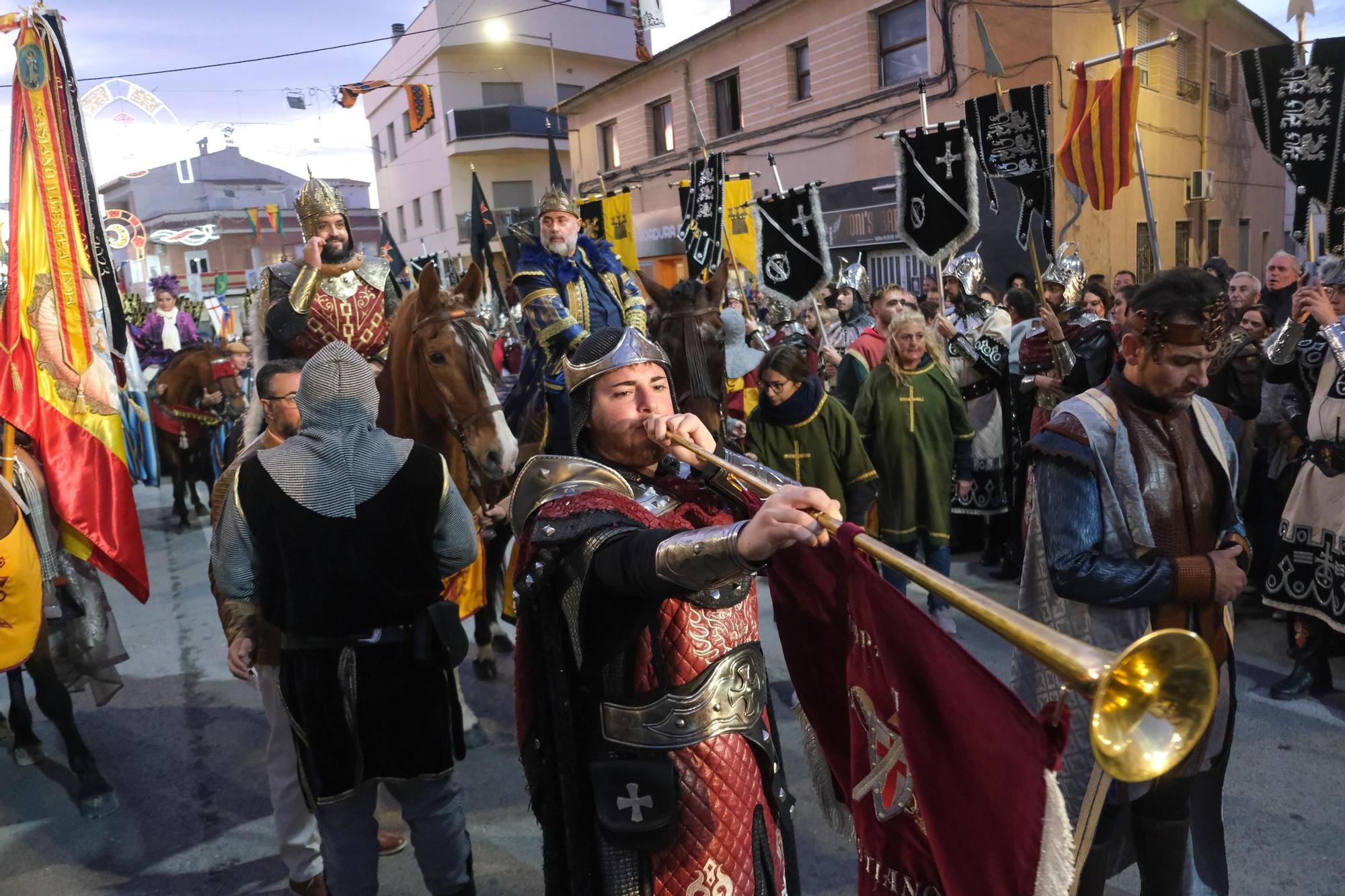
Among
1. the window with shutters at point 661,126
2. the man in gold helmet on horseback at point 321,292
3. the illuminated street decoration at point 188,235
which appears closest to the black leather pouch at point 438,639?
the man in gold helmet on horseback at point 321,292

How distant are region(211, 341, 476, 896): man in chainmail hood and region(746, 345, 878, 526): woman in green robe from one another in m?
2.45

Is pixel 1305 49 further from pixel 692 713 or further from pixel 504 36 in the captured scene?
pixel 504 36

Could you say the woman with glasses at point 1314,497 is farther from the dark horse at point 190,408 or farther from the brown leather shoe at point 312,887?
the dark horse at point 190,408

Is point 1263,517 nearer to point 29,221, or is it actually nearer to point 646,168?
point 29,221

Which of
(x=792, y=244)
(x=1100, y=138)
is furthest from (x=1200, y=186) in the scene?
(x=792, y=244)

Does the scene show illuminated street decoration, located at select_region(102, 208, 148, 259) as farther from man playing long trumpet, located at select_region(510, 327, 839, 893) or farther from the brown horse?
man playing long trumpet, located at select_region(510, 327, 839, 893)

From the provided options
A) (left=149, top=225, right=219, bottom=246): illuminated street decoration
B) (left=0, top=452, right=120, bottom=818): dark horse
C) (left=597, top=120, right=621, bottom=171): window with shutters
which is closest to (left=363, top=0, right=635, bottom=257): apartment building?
(left=597, top=120, right=621, bottom=171): window with shutters

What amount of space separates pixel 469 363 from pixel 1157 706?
3187mm

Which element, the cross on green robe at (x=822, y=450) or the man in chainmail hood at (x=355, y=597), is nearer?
the man in chainmail hood at (x=355, y=597)

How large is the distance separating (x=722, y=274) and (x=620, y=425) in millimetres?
4214

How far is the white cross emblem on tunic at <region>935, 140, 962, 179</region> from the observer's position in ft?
23.4

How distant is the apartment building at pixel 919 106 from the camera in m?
15.0

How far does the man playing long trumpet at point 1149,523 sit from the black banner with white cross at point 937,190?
478 centimetres

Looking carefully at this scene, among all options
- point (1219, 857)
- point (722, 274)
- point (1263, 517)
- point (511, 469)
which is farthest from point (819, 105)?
point (1219, 857)
